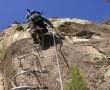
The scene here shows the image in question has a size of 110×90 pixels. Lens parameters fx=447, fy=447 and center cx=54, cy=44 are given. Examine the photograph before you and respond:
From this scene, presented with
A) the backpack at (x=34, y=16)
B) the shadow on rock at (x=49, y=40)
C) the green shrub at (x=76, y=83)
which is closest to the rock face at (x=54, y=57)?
the shadow on rock at (x=49, y=40)

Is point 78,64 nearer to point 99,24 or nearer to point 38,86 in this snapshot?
point 38,86

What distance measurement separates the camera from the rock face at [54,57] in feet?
46.9

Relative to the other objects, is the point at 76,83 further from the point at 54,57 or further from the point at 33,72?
the point at 54,57

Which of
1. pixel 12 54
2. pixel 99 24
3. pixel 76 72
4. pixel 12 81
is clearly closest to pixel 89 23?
pixel 99 24

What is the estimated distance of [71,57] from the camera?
635 inches

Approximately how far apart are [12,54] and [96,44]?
11.0 feet

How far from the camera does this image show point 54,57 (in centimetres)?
1616

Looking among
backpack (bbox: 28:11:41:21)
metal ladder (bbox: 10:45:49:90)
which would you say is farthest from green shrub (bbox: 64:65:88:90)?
backpack (bbox: 28:11:41:21)

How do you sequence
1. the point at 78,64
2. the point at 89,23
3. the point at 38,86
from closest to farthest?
the point at 38,86 < the point at 78,64 < the point at 89,23

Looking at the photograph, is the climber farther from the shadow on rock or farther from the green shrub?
the green shrub

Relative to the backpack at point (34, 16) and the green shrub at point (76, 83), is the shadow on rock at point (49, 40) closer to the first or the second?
the backpack at point (34, 16)

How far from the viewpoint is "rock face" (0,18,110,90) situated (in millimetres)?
14305

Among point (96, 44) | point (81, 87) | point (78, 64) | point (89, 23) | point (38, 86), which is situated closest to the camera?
point (81, 87)

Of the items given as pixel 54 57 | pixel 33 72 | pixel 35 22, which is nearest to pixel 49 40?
pixel 35 22
